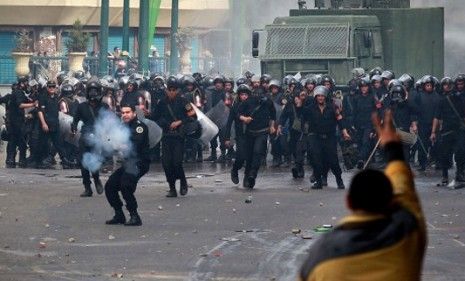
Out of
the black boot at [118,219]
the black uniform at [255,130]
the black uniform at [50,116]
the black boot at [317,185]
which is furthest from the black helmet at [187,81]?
the black boot at [118,219]

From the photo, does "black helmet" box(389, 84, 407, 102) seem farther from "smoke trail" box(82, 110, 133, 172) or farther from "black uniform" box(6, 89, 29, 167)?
"black uniform" box(6, 89, 29, 167)

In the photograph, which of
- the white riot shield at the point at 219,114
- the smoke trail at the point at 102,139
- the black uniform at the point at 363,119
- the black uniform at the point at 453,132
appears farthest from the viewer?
the white riot shield at the point at 219,114

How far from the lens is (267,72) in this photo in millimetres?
29281

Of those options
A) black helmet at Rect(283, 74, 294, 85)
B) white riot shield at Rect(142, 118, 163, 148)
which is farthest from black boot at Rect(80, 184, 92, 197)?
black helmet at Rect(283, 74, 294, 85)

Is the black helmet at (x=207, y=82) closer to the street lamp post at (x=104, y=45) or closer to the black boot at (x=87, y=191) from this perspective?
Result: the street lamp post at (x=104, y=45)

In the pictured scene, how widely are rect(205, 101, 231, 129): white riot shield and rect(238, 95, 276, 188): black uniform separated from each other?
5.31m

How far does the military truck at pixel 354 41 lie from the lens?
94.1 feet

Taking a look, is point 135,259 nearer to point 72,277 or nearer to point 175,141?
point 72,277

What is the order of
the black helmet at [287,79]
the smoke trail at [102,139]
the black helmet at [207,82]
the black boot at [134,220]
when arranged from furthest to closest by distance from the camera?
the black helmet at [207,82] → the black helmet at [287,79] → the smoke trail at [102,139] → the black boot at [134,220]

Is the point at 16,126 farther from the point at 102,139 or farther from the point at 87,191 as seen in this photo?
the point at 102,139

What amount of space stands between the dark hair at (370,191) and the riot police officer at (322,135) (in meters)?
14.9

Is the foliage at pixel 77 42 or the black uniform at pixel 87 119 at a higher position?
the foliage at pixel 77 42

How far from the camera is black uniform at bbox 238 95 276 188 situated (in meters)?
20.7

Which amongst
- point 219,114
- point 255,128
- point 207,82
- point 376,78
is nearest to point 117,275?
point 255,128
